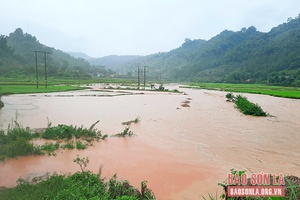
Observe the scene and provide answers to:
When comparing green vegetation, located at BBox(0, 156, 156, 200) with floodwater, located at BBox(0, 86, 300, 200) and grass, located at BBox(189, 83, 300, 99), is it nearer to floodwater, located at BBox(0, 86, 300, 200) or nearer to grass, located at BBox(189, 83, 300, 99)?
floodwater, located at BBox(0, 86, 300, 200)

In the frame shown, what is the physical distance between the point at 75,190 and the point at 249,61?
10758 cm

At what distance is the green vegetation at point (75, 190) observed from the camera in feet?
13.5

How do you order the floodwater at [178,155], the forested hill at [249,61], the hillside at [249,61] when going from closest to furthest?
the floodwater at [178,155], the hillside at [249,61], the forested hill at [249,61]

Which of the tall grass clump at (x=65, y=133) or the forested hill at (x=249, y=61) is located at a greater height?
the forested hill at (x=249, y=61)

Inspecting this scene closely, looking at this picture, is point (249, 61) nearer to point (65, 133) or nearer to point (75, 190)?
point (65, 133)

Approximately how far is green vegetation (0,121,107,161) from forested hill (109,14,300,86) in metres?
61.1

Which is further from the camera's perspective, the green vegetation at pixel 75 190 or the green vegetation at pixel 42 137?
the green vegetation at pixel 42 137

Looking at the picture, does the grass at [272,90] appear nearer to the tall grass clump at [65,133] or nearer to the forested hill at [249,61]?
the forested hill at [249,61]

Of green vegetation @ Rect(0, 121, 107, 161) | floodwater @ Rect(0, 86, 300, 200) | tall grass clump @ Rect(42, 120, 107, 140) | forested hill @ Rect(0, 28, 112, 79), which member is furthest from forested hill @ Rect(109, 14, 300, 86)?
green vegetation @ Rect(0, 121, 107, 161)

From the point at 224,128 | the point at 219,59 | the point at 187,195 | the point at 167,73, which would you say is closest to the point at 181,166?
the point at 187,195

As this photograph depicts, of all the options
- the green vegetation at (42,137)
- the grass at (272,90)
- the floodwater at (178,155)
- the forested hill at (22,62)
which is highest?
the forested hill at (22,62)

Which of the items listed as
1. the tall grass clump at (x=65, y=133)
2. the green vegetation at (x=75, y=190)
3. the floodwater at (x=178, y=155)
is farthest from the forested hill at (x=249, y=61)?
the green vegetation at (x=75, y=190)

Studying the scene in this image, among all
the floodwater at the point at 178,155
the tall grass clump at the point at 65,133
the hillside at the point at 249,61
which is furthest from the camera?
the hillside at the point at 249,61

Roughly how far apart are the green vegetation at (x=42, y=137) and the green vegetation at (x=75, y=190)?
255cm
